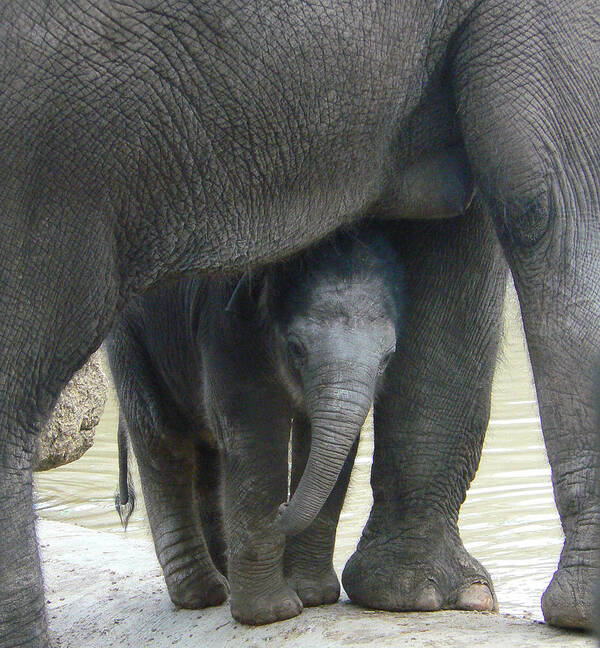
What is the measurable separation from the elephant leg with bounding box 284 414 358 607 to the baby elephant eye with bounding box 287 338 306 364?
0.99 ft

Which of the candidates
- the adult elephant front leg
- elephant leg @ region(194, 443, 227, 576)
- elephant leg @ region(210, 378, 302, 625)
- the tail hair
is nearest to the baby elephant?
elephant leg @ region(210, 378, 302, 625)

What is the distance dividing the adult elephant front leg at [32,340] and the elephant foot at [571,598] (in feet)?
3.64

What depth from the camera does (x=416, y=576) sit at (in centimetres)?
369

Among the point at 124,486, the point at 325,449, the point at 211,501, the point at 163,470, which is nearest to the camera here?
the point at 325,449

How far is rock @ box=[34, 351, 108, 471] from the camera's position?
579cm

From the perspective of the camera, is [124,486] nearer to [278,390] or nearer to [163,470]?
[163,470]

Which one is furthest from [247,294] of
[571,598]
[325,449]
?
[571,598]

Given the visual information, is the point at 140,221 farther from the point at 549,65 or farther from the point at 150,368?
the point at 150,368

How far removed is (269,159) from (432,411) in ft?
3.32

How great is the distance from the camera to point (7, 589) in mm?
2838

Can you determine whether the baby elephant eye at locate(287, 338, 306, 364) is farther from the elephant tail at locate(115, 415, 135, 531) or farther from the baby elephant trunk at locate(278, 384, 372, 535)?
the elephant tail at locate(115, 415, 135, 531)

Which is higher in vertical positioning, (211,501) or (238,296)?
(238,296)

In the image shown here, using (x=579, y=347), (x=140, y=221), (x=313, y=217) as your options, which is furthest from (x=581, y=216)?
(x=140, y=221)

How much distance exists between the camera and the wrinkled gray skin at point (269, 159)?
270 cm
